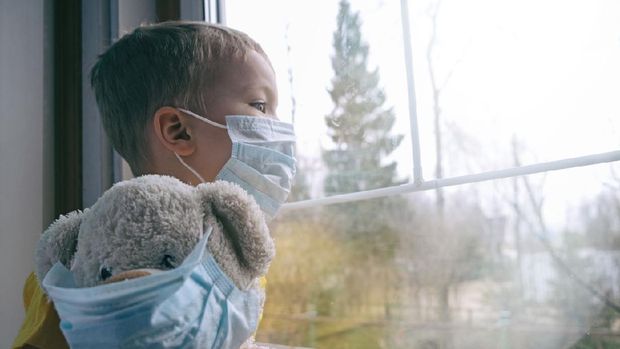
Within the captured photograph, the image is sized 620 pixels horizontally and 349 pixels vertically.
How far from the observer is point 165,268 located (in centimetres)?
46

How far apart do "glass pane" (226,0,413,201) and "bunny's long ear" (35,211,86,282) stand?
0.61m

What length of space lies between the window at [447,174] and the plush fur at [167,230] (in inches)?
21.1

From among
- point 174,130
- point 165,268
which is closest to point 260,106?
point 174,130

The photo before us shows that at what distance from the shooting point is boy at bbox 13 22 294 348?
31.3 inches

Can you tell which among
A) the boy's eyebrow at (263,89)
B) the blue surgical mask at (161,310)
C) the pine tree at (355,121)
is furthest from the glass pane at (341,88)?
the blue surgical mask at (161,310)

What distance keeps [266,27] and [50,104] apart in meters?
0.56

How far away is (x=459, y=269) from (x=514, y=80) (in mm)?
342

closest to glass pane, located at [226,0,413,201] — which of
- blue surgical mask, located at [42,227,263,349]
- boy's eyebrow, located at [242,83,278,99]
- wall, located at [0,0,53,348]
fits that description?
boy's eyebrow, located at [242,83,278,99]

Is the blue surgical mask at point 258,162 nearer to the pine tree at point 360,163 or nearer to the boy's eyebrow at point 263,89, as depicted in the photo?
the boy's eyebrow at point 263,89

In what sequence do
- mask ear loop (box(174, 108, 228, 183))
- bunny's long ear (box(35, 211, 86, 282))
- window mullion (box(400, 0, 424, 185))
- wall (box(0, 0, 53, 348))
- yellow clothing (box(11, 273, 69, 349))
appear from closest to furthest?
bunny's long ear (box(35, 211, 86, 282)) → yellow clothing (box(11, 273, 69, 349)) → mask ear loop (box(174, 108, 228, 183)) → window mullion (box(400, 0, 424, 185)) → wall (box(0, 0, 53, 348))

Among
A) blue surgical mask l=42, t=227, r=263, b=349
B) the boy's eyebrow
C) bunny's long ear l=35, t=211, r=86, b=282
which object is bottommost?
blue surgical mask l=42, t=227, r=263, b=349

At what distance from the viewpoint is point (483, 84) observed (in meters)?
0.93

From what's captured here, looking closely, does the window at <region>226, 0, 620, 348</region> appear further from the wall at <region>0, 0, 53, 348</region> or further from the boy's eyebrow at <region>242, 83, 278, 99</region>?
the wall at <region>0, 0, 53, 348</region>

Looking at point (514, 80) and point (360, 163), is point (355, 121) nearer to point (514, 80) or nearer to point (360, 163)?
point (360, 163)
